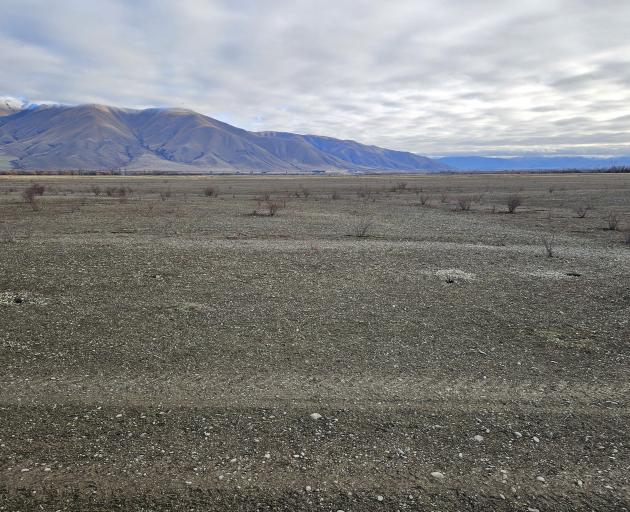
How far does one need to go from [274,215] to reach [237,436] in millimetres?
24001

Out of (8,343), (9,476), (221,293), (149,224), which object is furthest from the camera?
(149,224)

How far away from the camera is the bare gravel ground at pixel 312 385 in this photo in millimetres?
4129

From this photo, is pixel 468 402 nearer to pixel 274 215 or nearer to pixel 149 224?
pixel 149 224

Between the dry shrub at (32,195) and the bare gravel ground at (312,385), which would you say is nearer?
the bare gravel ground at (312,385)

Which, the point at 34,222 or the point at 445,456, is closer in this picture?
the point at 445,456

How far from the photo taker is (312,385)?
239 inches

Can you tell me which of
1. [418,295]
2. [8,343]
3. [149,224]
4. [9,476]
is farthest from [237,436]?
[149,224]

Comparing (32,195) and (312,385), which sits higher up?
(32,195)

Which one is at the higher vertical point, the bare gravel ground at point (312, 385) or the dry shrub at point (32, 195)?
the dry shrub at point (32, 195)

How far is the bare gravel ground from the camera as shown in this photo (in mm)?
4129

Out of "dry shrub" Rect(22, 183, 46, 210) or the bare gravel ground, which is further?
"dry shrub" Rect(22, 183, 46, 210)

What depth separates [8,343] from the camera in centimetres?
734

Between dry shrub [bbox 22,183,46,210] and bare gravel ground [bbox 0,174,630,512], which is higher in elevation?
dry shrub [bbox 22,183,46,210]

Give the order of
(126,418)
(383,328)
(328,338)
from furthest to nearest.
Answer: (383,328), (328,338), (126,418)
